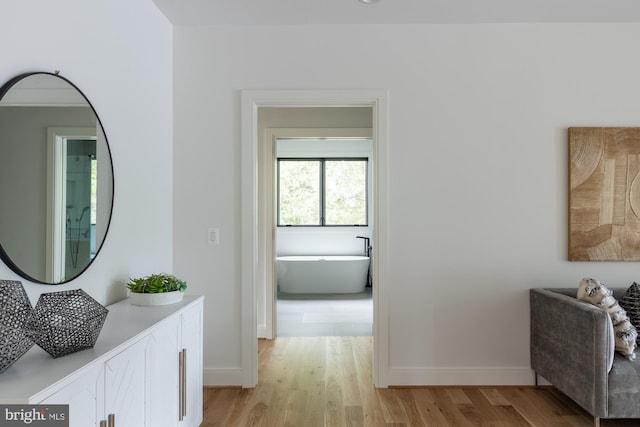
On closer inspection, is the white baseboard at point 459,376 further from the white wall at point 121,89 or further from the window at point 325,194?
the window at point 325,194

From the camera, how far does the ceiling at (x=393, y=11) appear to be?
109 inches

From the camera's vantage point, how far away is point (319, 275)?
6660 millimetres

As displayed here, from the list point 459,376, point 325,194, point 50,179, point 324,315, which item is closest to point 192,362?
point 50,179

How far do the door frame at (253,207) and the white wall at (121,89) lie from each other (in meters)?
0.54

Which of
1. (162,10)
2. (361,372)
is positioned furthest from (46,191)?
(361,372)

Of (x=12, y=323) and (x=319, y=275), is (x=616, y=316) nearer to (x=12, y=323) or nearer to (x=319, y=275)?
(x=12, y=323)

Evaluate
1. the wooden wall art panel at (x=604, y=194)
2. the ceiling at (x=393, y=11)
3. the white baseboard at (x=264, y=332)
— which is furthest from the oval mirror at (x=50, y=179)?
the wooden wall art panel at (x=604, y=194)

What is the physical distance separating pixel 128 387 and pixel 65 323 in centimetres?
36

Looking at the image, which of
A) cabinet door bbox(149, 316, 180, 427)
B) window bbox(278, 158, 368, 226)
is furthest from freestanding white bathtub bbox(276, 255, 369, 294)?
cabinet door bbox(149, 316, 180, 427)

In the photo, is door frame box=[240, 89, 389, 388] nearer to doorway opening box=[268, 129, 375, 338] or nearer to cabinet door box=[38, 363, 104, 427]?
cabinet door box=[38, 363, 104, 427]

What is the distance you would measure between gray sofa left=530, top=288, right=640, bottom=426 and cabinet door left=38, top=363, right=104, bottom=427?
2.36 m

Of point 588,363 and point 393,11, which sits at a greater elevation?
point 393,11

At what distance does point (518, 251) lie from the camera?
3.06 meters

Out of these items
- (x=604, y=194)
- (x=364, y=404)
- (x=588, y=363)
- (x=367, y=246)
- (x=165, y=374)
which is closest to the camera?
(x=165, y=374)
